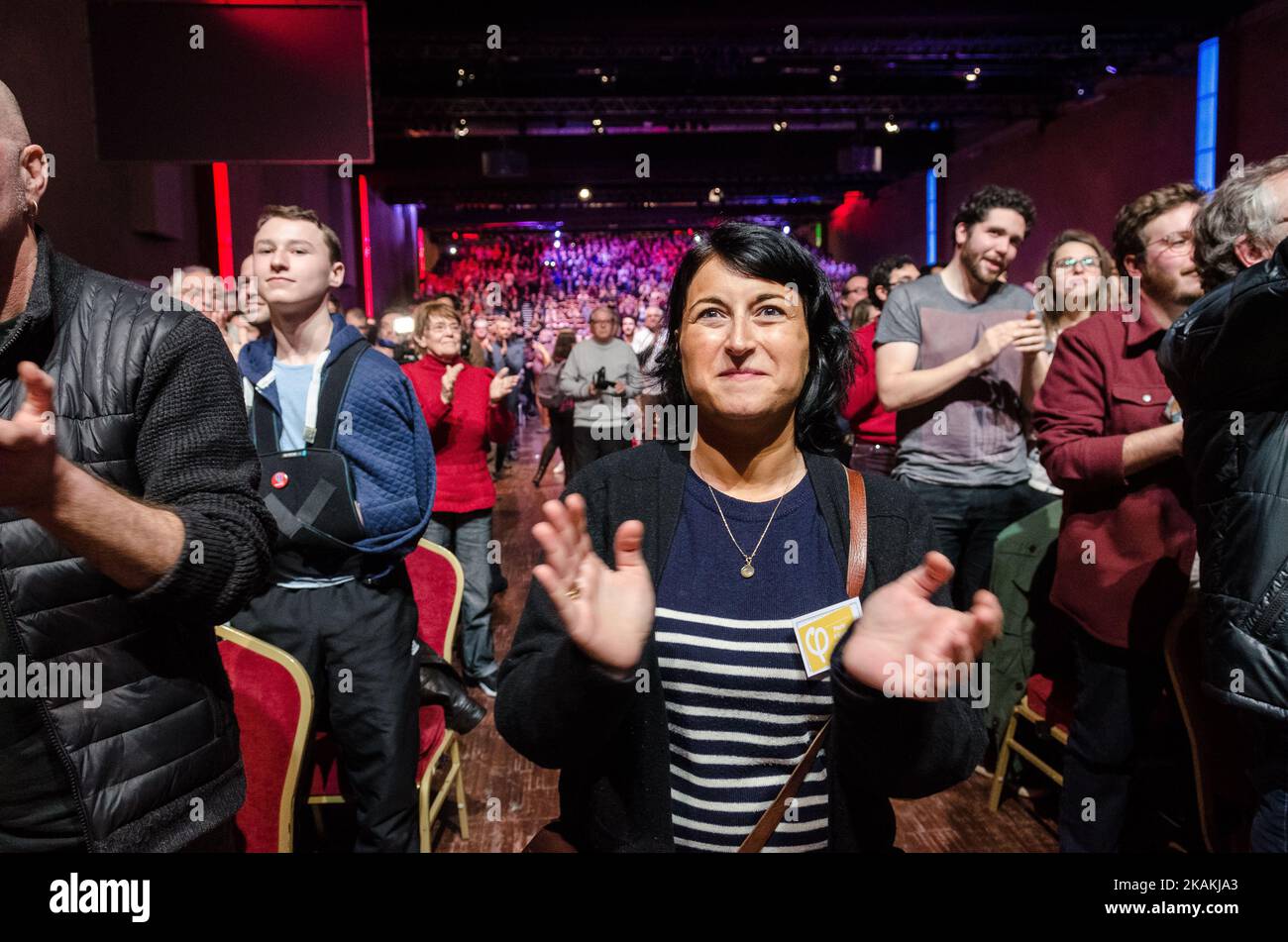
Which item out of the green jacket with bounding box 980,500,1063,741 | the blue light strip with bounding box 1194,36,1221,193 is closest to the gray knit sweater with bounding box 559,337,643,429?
the green jacket with bounding box 980,500,1063,741

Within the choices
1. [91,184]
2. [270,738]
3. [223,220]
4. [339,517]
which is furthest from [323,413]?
[223,220]

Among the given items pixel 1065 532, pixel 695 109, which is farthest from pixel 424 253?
pixel 1065 532

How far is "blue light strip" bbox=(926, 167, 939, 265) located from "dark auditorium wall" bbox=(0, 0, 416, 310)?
1095 centimetres

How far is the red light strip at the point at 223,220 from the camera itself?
7.14 meters

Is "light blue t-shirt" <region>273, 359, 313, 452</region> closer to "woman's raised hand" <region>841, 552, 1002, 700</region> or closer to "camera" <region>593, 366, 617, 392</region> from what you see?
"woman's raised hand" <region>841, 552, 1002, 700</region>

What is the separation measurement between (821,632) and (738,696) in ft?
0.49

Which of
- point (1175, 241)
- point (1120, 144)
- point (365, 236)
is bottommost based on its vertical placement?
point (1175, 241)

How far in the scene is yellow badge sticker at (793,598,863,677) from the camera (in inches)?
47.0

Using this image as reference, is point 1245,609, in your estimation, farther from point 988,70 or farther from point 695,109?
point 695,109

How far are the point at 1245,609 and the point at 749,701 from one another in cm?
85

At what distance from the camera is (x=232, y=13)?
16.8 feet

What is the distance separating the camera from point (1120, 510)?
6.95ft

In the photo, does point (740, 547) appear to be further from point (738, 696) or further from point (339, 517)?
point (339, 517)

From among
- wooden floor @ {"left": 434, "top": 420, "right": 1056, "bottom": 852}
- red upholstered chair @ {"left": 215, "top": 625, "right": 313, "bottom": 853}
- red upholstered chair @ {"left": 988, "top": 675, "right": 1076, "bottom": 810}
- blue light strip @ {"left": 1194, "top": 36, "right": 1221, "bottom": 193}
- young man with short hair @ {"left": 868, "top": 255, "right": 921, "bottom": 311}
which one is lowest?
wooden floor @ {"left": 434, "top": 420, "right": 1056, "bottom": 852}
